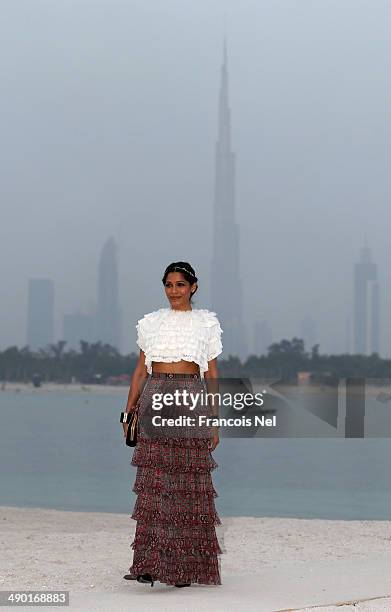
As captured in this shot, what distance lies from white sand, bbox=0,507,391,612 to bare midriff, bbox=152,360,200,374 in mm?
1163

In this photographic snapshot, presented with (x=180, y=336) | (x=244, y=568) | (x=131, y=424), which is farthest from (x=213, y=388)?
(x=244, y=568)

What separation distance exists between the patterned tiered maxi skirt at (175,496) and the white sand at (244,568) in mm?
146

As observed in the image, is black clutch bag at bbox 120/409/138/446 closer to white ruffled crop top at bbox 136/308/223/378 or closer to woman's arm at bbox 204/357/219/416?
white ruffled crop top at bbox 136/308/223/378

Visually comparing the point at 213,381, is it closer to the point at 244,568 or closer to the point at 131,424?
the point at 131,424

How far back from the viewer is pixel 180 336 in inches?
243

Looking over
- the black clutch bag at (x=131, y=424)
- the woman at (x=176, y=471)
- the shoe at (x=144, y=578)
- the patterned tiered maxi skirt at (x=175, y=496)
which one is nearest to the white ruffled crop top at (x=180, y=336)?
the woman at (x=176, y=471)

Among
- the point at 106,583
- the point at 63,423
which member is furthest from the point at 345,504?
the point at 63,423

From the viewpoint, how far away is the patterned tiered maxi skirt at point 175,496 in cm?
612

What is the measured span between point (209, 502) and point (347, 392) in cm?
367

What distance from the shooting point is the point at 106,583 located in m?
6.67

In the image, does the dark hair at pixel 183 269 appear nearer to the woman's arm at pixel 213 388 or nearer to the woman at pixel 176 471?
the woman at pixel 176 471

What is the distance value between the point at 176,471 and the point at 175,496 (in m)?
0.13

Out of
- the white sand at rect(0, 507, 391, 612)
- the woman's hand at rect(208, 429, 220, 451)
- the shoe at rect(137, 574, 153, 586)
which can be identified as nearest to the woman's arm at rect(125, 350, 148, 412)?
the woman's hand at rect(208, 429, 220, 451)

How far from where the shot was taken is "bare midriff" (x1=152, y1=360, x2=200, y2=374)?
6.17 m
